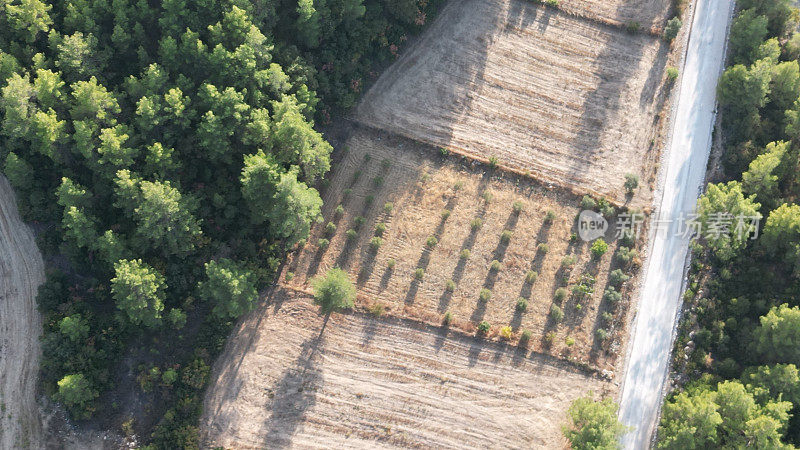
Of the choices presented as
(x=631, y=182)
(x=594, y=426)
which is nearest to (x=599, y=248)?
(x=631, y=182)

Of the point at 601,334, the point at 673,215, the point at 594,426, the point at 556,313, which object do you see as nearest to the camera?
the point at 594,426

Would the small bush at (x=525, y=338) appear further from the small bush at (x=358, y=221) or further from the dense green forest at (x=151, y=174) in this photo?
the dense green forest at (x=151, y=174)

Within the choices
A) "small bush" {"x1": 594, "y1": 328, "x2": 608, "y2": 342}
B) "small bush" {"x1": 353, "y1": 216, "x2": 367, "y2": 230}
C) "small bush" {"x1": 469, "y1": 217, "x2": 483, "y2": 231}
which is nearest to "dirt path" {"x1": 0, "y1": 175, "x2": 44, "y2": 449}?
"small bush" {"x1": 353, "y1": 216, "x2": 367, "y2": 230}

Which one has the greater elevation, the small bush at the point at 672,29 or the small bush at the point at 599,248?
the small bush at the point at 672,29

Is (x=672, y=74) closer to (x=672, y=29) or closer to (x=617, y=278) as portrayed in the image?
(x=672, y=29)

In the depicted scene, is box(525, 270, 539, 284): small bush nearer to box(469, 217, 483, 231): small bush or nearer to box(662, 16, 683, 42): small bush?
box(469, 217, 483, 231): small bush

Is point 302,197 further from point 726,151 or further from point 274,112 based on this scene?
point 726,151

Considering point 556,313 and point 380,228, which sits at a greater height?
point 380,228

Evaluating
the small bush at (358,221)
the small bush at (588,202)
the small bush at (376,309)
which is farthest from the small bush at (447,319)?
the small bush at (588,202)
